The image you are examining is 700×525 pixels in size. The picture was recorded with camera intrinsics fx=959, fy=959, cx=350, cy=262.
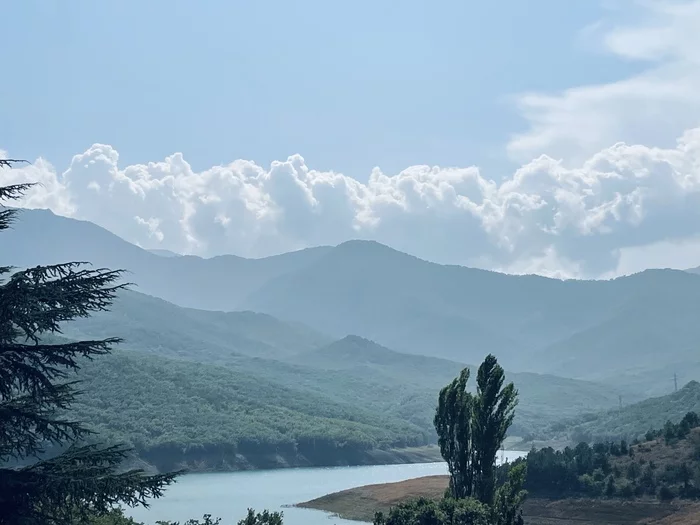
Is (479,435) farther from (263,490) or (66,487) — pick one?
(263,490)

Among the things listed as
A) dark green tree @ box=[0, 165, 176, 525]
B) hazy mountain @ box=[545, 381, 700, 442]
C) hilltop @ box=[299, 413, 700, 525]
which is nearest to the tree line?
dark green tree @ box=[0, 165, 176, 525]

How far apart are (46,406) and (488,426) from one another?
27.6 meters

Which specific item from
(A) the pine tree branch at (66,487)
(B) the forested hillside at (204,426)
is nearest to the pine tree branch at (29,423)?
(A) the pine tree branch at (66,487)

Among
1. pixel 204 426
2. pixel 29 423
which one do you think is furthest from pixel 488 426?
pixel 204 426

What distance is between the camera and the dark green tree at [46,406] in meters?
15.6

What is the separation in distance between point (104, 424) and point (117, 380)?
1038 inches

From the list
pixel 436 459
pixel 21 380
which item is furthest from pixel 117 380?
pixel 21 380

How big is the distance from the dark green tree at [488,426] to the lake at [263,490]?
847 inches

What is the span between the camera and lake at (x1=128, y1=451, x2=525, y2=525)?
8333 centimetres

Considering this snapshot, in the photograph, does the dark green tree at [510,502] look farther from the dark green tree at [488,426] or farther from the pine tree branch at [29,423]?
the pine tree branch at [29,423]

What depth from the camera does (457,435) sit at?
43156 mm

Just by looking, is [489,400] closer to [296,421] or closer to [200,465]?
[200,465]

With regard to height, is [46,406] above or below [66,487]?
above

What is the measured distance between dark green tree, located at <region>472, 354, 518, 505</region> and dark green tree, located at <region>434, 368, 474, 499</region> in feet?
1.29
